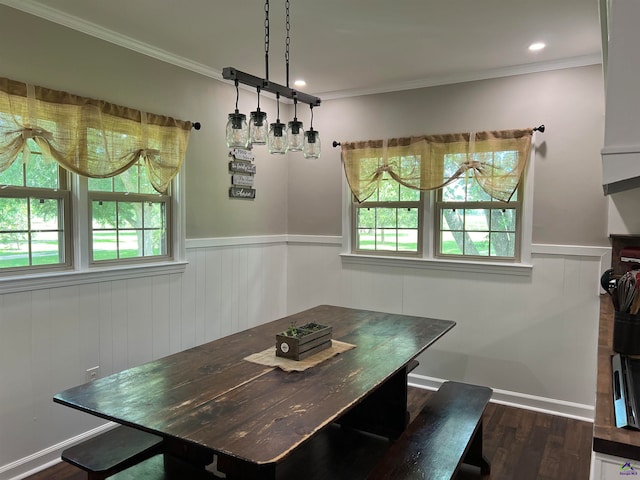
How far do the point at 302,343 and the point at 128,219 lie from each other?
5.68ft

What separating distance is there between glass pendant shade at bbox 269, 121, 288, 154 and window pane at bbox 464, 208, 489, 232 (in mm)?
2135

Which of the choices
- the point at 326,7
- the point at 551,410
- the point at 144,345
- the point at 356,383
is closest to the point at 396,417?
the point at 356,383

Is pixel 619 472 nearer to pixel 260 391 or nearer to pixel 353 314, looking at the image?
pixel 260 391

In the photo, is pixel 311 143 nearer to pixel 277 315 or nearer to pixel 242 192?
pixel 242 192

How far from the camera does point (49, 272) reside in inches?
105

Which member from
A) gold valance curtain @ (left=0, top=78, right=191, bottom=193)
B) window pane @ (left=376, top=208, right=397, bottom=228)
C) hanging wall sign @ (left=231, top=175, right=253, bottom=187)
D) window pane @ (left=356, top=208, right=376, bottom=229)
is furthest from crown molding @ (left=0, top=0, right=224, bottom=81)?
window pane @ (left=376, top=208, right=397, bottom=228)

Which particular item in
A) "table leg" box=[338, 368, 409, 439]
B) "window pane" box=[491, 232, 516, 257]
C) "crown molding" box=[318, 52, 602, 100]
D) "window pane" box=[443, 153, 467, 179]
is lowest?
"table leg" box=[338, 368, 409, 439]

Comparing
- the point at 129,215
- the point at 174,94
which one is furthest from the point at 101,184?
the point at 174,94

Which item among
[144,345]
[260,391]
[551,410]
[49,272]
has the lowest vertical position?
[551,410]

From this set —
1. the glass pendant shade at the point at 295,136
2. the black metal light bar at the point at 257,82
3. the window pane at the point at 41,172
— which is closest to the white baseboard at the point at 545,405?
the glass pendant shade at the point at 295,136

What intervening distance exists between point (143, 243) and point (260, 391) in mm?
1916

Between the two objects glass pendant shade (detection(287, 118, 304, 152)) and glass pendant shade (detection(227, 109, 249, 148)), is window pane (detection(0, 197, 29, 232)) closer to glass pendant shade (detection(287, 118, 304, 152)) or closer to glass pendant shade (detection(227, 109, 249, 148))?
glass pendant shade (detection(227, 109, 249, 148))

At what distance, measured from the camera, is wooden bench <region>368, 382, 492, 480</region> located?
1852 mm

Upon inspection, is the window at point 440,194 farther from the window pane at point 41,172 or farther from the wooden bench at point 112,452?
the wooden bench at point 112,452
